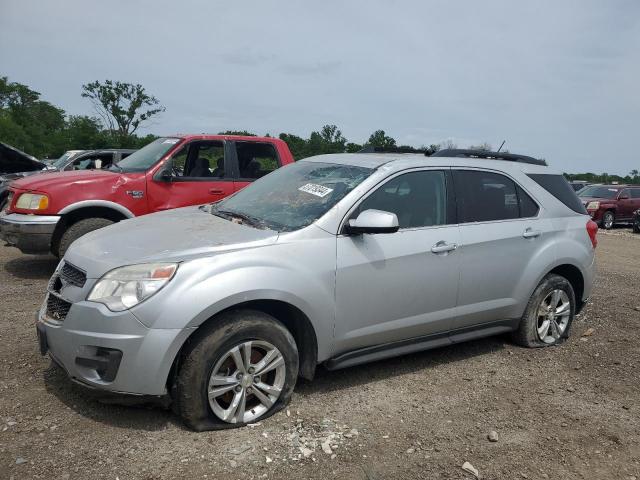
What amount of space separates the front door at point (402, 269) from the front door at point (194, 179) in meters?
3.84

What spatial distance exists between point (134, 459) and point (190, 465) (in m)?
0.31

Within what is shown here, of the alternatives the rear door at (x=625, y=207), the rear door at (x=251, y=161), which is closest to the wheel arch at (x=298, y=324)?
the rear door at (x=251, y=161)

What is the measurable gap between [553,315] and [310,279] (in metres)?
2.73

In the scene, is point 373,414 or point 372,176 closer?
point 373,414

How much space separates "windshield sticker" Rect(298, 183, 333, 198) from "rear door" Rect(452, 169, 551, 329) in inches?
43.8

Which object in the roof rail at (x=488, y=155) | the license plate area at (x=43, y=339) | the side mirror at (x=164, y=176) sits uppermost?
the roof rail at (x=488, y=155)

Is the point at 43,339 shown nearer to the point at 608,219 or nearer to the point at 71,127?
the point at 608,219

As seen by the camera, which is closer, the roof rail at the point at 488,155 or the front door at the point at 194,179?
the roof rail at the point at 488,155

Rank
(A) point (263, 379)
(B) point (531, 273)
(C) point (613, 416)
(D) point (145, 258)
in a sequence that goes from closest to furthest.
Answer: (D) point (145, 258), (A) point (263, 379), (C) point (613, 416), (B) point (531, 273)

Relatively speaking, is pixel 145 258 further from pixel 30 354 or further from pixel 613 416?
pixel 613 416

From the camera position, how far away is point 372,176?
3.95m

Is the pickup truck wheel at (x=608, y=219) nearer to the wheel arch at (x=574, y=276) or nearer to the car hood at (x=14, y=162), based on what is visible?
the wheel arch at (x=574, y=276)

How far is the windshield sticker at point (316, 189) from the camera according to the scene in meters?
3.93

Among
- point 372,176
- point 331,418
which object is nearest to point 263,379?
point 331,418
